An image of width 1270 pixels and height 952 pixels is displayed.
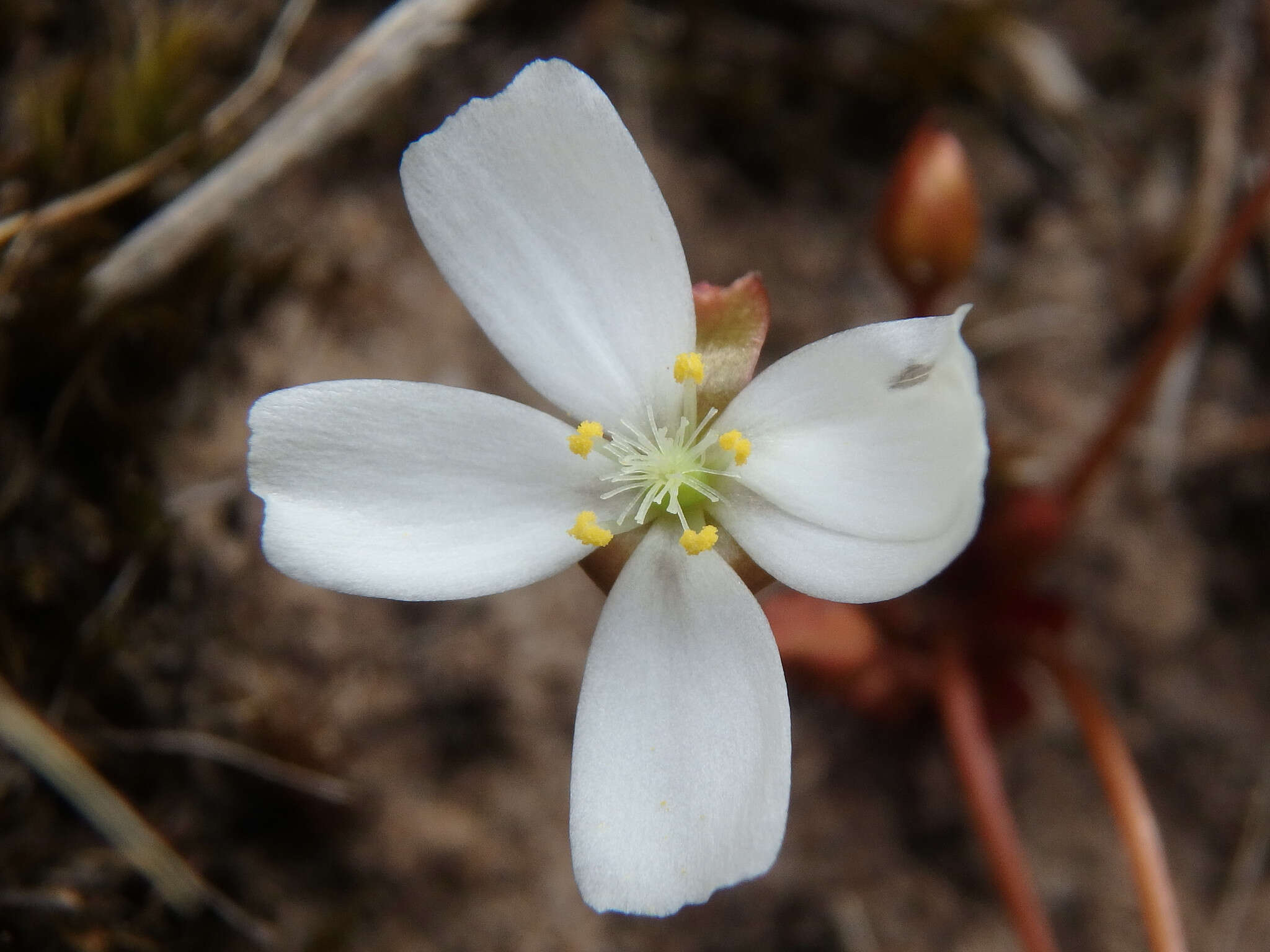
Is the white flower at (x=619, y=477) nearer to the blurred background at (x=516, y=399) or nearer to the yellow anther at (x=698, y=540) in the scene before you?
the yellow anther at (x=698, y=540)

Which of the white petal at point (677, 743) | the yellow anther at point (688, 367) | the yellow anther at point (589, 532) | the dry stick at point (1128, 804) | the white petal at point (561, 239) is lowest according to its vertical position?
the dry stick at point (1128, 804)

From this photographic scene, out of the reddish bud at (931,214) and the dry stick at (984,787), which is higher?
the reddish bud at (931,214)

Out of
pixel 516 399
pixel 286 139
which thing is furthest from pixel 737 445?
pixel 286 139

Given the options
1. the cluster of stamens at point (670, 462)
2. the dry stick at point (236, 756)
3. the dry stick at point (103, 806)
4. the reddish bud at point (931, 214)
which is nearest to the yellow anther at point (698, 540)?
the cluster of stamens at point (670, 462)

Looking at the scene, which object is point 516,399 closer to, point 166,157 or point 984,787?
point 166,157

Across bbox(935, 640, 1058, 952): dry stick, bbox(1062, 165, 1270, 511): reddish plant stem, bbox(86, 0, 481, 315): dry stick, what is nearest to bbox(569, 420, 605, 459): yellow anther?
bbox(86, 0, 481, 315): dry stick

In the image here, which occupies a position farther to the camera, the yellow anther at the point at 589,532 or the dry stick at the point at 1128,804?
the dry stick at the point at 1128,804

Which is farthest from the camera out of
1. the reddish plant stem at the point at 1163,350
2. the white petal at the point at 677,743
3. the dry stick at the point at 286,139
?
the reddish plant stem at the point at 1163,350
